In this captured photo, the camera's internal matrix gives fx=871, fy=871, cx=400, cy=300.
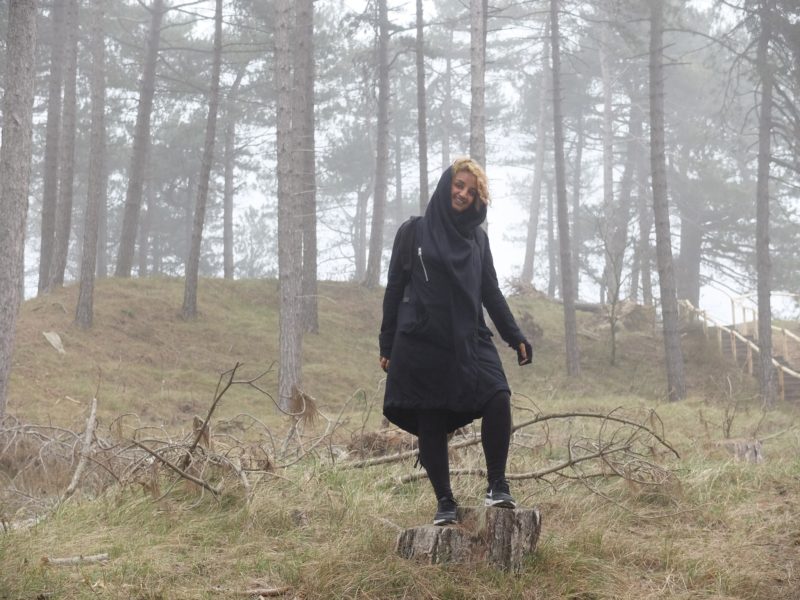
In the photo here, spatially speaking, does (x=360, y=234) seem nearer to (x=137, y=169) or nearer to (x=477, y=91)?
(x=137, y=169)

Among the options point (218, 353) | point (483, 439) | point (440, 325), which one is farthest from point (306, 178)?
point (483, 439)

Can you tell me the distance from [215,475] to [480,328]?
2.14 metres

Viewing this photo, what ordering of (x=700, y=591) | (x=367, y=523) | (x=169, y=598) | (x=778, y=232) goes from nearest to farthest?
(x=169, y=598) < (x=700, y=591) < (x=367, y=523) < (x=778, y=232)

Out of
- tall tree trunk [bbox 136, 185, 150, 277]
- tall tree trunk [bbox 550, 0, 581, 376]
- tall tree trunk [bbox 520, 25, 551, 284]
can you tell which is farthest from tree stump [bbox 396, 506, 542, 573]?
tall tree trunk [bbox 520, 25, 551, 284]

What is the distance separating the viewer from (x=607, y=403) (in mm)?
15148

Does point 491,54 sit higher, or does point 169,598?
point 491,54

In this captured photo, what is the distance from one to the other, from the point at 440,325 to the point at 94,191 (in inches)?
573

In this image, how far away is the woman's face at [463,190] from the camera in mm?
4578

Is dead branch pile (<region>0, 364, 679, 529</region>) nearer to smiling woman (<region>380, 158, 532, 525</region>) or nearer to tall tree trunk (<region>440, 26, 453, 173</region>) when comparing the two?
smiling woman (<region>380, 158, 532, 525</region>)

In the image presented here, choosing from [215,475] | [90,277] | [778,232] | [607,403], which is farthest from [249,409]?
[778,232]

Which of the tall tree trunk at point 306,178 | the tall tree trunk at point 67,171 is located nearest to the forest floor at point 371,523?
the tall tree trunk at point 306,178

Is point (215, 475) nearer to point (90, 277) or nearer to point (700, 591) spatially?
point (700, 591)

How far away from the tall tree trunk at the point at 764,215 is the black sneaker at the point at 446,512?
15004 millimetres

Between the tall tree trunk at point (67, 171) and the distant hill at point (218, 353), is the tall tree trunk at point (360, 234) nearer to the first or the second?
the distant hill at point (218, 353)
